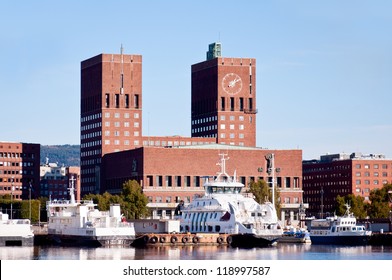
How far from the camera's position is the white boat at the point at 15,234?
434 feet

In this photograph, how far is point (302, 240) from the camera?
157250mm

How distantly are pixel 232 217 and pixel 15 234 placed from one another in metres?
28.5

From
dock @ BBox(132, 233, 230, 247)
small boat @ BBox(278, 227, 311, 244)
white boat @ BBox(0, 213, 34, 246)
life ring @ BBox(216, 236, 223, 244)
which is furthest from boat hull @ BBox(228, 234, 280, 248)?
white boat @ BBox(0, 213, 34, 246)

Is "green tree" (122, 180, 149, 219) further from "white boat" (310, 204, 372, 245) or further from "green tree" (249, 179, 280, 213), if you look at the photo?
"white boat" (310, 204, 372, 245)

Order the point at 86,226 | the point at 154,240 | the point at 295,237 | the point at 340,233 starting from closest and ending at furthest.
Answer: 1. the point at 86,226
2. the point at 154,240
3. the point at 340,233
4. the point at 295,237

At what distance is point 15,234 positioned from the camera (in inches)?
5236

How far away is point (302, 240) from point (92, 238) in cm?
3786

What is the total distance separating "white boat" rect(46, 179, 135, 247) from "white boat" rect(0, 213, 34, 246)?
6166mm

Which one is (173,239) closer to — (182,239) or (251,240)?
(182,239)

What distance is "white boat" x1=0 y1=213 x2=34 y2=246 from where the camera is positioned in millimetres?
132250

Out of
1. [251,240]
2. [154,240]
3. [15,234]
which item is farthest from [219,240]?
[15,234]
